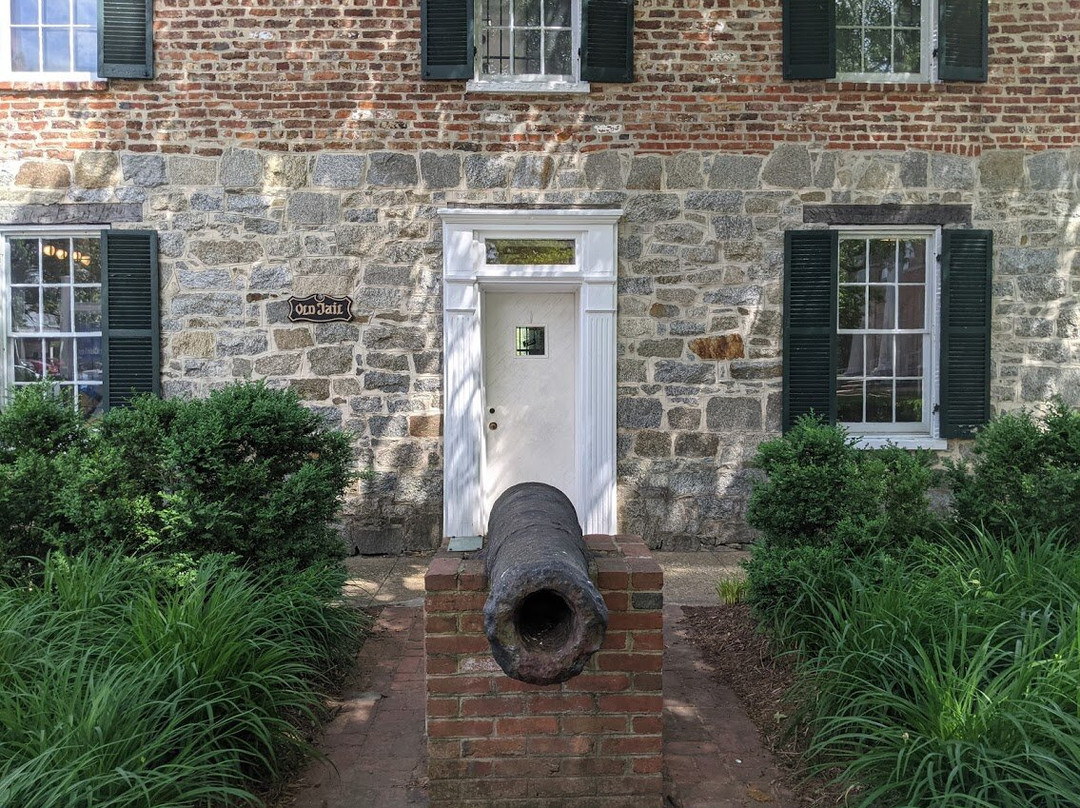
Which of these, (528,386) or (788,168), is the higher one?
(788,168)

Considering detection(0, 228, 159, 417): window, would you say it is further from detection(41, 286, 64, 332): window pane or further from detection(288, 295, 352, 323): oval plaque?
detection(288, 295, 352, 323): oval plaque

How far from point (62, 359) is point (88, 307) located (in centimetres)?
49

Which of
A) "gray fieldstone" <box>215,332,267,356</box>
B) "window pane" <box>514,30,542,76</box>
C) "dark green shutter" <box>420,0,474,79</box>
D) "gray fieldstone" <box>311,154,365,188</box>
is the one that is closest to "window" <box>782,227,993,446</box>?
"window pane" <box>514,30,542,76</box>

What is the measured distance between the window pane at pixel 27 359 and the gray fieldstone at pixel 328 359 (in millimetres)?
2319

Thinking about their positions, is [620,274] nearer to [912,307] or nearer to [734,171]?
[734,171]

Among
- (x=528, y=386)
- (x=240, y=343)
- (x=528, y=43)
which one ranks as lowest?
(x=528, y=386)

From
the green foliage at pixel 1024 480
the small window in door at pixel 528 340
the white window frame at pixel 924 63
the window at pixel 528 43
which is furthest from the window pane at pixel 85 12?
the green foliage at pixel 1024 480

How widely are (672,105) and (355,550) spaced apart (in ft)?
14.9

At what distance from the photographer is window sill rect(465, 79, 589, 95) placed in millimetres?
7121

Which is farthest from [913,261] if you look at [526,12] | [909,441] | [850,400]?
[526,12]

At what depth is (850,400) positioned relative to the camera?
7512 mm

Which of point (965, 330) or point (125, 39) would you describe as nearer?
point (125, 39)

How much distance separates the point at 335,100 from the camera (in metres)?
7.15

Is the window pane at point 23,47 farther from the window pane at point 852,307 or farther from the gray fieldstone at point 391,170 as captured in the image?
the window pane at point 852,307
